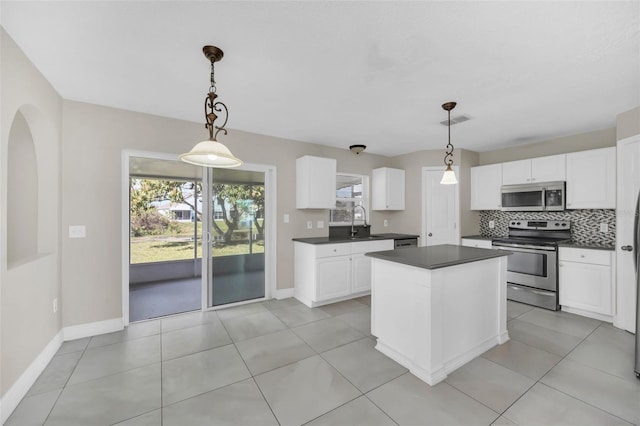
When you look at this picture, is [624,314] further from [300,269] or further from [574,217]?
[300,269]

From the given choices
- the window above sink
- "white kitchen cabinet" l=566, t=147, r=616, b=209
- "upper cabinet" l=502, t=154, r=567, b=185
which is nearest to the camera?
"white kitchen cabinet" l=566, t=147, r=616, b=209

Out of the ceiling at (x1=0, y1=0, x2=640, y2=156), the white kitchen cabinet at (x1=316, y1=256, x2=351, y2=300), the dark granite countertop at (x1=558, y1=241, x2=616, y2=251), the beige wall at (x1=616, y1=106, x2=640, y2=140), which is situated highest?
the ceiling at (x1=0, y1=0, x2=640, y2=156)

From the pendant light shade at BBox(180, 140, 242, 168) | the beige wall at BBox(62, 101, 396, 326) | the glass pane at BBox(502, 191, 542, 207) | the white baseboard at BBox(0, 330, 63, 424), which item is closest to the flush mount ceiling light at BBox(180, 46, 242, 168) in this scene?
the pendant light shade at BBox(180, 140, 242, 168)

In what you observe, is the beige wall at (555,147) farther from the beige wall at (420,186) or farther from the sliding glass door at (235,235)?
the sliding glass door at (235,235)

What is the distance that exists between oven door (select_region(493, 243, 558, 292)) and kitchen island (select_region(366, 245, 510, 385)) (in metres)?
1.30

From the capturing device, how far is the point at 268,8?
5.03 ft

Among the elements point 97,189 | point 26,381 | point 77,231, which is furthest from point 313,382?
point 97,189

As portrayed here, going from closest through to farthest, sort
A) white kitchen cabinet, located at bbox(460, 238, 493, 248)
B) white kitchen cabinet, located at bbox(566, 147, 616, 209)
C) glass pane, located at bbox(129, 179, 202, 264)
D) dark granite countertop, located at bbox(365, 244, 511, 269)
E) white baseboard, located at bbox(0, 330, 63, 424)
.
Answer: white baseboard, located at bbox(0, 330, 63, 424), dark granite countertop, located at bbox(365, 244, 511, 269), white kitchen cabinet, located at bbox(566, 147, 616, 209), white kitchen cabinet, located at bbox(460, 238, 493, 248), glass pane, located at bbox(129, 179, 202, 264)

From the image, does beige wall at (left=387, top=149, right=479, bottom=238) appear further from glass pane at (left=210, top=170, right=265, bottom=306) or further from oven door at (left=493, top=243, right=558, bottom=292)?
glass pane at (left=210, top=170, right=265, bottom=306)

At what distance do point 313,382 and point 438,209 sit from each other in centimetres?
374

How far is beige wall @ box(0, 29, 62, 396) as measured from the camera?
1.73 meters

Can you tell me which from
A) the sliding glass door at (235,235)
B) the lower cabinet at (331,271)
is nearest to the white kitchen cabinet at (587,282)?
the lower cabinet at (331,271)

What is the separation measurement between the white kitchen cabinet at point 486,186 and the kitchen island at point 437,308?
2.26 m

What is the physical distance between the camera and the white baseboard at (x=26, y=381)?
5.58ft
